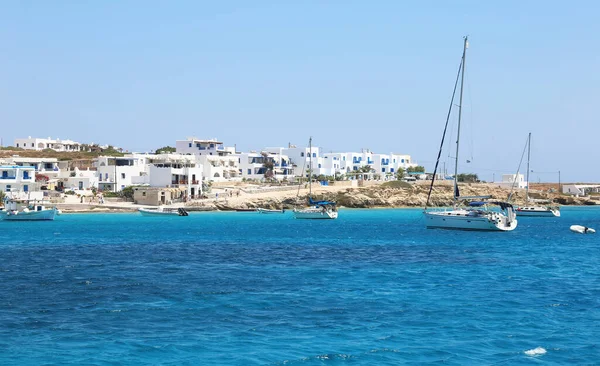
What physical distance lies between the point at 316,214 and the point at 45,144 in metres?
100

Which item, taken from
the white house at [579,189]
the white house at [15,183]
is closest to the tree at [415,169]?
the white house at [579,189]

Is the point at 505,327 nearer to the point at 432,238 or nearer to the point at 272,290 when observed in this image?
the point at 272,290

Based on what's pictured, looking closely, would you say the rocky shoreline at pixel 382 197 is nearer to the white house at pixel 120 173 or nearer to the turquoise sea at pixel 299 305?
the white house at pixel 120 173

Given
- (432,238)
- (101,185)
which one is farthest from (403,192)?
(432,238)

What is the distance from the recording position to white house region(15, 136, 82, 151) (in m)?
180

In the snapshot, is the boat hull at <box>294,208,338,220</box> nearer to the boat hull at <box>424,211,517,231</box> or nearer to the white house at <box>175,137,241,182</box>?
the boat hull at <box>424,211,517,231</box>

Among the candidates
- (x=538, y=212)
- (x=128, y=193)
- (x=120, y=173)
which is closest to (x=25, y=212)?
(x=128, y=193)

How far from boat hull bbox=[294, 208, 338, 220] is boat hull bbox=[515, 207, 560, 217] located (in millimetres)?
30951

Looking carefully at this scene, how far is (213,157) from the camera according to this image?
147625 millimetres

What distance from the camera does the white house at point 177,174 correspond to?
400ft

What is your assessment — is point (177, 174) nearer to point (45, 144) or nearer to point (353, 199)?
point (353, 199)

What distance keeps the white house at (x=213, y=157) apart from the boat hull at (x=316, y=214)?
4111cm

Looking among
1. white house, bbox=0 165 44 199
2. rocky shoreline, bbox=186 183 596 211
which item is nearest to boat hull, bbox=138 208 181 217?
rocky shoreline, bbox=186 183 596 211

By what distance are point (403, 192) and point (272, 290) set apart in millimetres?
112215
